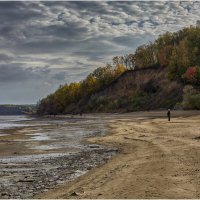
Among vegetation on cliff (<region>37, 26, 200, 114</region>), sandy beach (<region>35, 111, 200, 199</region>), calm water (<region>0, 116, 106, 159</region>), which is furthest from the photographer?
vegetation on cliff (<region>37, 26, 200, 114</region>)

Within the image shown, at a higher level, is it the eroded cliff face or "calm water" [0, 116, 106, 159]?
the eroded cliff face

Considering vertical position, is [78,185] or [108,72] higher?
[108,72]

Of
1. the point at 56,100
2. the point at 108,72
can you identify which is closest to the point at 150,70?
the point at 108,72

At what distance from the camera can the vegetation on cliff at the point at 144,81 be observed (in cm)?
9206

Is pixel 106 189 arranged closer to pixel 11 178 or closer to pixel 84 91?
pixel 11 178

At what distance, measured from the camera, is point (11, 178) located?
12836mm

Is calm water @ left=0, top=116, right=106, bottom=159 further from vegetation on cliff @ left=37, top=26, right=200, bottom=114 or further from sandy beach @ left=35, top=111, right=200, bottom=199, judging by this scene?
vegetation on cliff @ left=37, top=26, right=200, bottom=114

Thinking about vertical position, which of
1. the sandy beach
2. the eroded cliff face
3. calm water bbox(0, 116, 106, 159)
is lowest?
calm water bbox(0, 116, 106, 159)

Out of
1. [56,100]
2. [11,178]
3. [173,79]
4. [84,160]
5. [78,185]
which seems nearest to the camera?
[78,185]

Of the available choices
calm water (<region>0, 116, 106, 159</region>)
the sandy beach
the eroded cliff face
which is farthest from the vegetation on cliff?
the sandy beach

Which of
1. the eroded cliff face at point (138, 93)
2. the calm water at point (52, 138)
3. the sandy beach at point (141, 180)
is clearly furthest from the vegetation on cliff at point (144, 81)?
the sandy beach at point (141, 180)

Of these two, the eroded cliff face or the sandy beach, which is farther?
the eroded cliff face

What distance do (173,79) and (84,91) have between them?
62.4 m

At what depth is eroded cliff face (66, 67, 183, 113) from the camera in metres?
93.9
